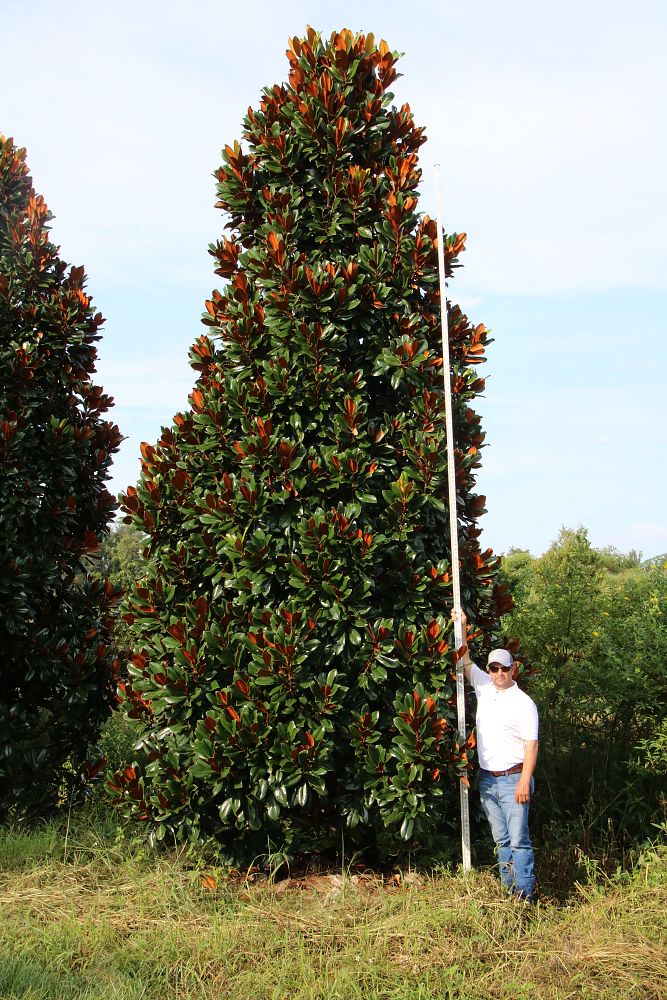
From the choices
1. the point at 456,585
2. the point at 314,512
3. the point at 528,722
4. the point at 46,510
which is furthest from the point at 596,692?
the point at 46,510

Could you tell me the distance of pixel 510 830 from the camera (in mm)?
5617

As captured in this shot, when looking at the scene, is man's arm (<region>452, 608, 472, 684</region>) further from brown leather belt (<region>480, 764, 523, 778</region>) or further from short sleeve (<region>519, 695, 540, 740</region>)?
brown leather belt (<region>480, 764, 523, 778</region>)

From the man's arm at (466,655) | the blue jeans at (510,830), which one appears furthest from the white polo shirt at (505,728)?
the man's arm at (466,655)

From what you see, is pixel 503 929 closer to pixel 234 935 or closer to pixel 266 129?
pixel 234 935

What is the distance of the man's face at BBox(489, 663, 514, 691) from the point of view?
561 centimetres

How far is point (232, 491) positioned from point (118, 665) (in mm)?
2560

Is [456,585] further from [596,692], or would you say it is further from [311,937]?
[596,692]

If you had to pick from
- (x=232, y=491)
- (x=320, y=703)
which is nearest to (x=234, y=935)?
(x=320, y=703)

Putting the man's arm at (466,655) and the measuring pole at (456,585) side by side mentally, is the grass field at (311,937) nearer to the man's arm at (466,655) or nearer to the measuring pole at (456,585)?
the measuring pole at (456,585)

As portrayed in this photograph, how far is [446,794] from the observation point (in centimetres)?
587

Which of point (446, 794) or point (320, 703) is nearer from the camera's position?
point (320, 703)

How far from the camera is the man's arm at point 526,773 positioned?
5449 millimetres

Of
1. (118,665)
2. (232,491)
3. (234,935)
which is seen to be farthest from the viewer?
(118,665)

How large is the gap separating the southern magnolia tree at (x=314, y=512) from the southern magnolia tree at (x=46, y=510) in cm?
171
